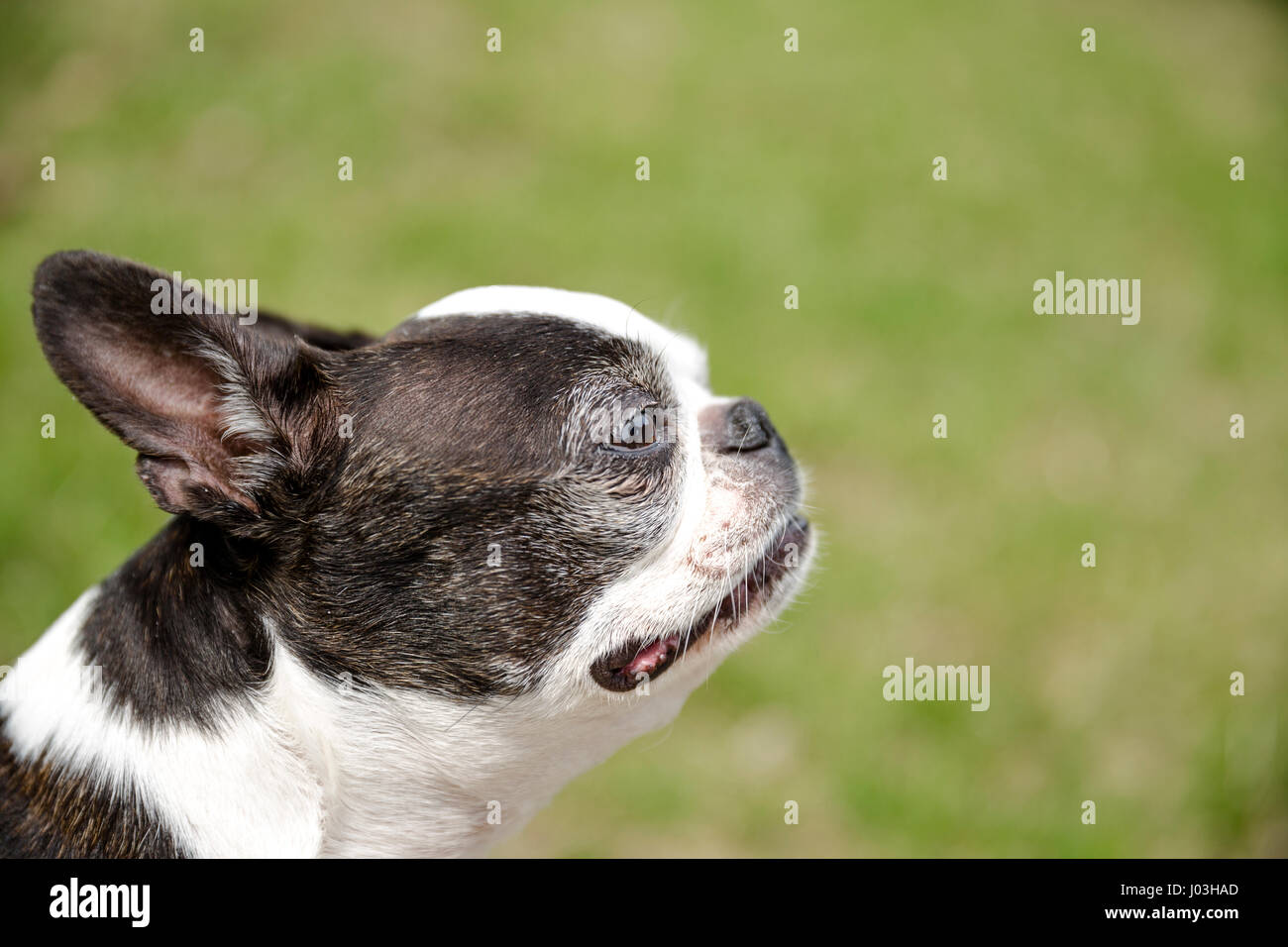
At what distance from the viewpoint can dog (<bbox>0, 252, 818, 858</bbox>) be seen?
9.53 feet

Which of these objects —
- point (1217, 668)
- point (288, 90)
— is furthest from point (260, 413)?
point (288, 90)

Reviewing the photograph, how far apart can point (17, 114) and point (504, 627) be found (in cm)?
799

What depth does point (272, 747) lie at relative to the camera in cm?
293

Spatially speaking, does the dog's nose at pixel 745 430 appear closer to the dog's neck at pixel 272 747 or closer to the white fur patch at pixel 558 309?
the white fur patch at pixel 558 309

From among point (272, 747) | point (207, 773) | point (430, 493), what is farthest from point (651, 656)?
point (207, 773)

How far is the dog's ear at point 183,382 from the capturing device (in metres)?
2.78

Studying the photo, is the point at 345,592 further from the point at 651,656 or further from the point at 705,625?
the point at 705,625

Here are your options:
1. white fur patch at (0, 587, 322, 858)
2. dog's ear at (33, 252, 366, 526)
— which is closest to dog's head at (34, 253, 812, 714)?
dog's ear at (33, 252, 366, 526)

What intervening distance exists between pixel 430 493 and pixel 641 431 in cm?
62

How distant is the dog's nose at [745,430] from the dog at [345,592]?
1.02 ft

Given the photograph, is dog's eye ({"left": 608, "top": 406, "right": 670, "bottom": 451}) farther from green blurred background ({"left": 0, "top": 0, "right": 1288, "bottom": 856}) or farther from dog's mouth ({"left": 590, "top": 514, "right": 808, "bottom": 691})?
green blurred background ({"left": 0, "top": 0, "right": 1288, "bottom": 856})

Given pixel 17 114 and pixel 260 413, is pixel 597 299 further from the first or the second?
pixel 17 114

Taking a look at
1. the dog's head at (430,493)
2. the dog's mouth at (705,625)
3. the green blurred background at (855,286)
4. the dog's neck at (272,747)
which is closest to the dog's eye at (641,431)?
the dog's head at (430,493)

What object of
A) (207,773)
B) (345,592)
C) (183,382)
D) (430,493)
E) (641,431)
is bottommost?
(207,773)
